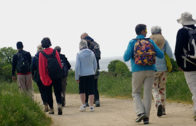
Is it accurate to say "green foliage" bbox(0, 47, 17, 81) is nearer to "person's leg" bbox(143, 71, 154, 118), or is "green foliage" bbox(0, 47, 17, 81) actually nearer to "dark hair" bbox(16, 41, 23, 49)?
"dark hair" bbox(16, 41, 23, 49)

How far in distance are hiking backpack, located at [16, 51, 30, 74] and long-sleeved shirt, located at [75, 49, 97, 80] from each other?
1.80 metres

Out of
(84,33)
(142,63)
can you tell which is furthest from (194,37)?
(84,33)

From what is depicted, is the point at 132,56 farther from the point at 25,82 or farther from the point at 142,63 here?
the point at 25,82

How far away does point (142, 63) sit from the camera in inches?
307

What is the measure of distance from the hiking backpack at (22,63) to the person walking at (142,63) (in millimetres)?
4662

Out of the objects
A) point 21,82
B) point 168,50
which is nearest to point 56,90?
point 21,82

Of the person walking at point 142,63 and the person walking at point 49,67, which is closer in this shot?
the person walking at point 142,63

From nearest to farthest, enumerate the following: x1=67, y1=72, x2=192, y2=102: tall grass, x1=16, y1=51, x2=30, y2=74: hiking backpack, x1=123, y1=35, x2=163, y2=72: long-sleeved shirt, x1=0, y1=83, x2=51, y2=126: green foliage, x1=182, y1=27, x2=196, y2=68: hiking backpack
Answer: x1=0, y1=83, x2=51, y2=126: green foliage
x1=182, y1=27, x2=196, y2=68: hiking backpack
x1=123, y1=35, x2=163, y2=72: long-sleeved shirt
x1=16, y1=51, x2=30, y2=74: hiking backpack
x1=67, y1=72, x2=192, y2=102: tall grass

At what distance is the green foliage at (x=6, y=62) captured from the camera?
82.7 ft

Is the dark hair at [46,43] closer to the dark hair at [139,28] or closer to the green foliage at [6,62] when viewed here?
the dark hair at [139,28]

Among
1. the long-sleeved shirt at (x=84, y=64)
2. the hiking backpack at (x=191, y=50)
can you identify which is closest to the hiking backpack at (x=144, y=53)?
the hiking backpack at (x=191, y=50)

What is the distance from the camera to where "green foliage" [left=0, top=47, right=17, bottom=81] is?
82.7 feet

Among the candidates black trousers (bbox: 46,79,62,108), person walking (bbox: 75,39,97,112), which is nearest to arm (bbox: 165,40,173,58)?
person walking (bbox: 75,39,97,112)

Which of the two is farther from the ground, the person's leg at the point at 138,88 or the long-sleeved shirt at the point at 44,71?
the long-sleeved shirt at the point at 44,71
